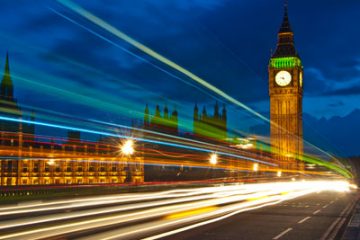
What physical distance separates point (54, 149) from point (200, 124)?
72933 mm

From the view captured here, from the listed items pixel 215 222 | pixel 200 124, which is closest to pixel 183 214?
pixel 215 222

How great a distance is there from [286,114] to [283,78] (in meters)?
8.90

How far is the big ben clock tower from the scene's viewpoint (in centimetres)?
12275

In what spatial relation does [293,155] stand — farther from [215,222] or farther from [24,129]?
[215,222]

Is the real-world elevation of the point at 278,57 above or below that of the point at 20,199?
above

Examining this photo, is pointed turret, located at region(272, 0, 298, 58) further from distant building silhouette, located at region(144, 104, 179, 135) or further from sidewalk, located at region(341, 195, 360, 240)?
sidewalk, located at region(341, 195, 360, 240)

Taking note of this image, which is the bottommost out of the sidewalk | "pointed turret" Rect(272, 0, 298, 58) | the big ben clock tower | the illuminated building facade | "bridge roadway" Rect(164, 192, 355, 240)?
"bridge roadway" Rect(164, 192, 355, 240)

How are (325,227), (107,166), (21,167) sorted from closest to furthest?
1. (325,227)
2. (21,167)
3. (107,166)

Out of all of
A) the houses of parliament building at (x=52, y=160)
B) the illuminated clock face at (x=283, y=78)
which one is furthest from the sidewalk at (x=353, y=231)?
the illuminated clock face at (x=283, y=78)

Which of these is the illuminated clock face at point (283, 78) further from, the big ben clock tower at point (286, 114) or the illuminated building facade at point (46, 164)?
the illuminated building facade at point (46, 164)

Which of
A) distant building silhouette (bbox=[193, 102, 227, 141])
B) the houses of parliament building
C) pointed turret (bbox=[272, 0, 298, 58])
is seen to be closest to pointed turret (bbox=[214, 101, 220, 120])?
distant building silhouette (bbox=[193, 102, 227, 141])

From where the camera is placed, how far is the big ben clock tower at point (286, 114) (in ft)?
403

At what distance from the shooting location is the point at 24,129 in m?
95.0

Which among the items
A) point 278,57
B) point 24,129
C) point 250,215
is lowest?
point 250,215
